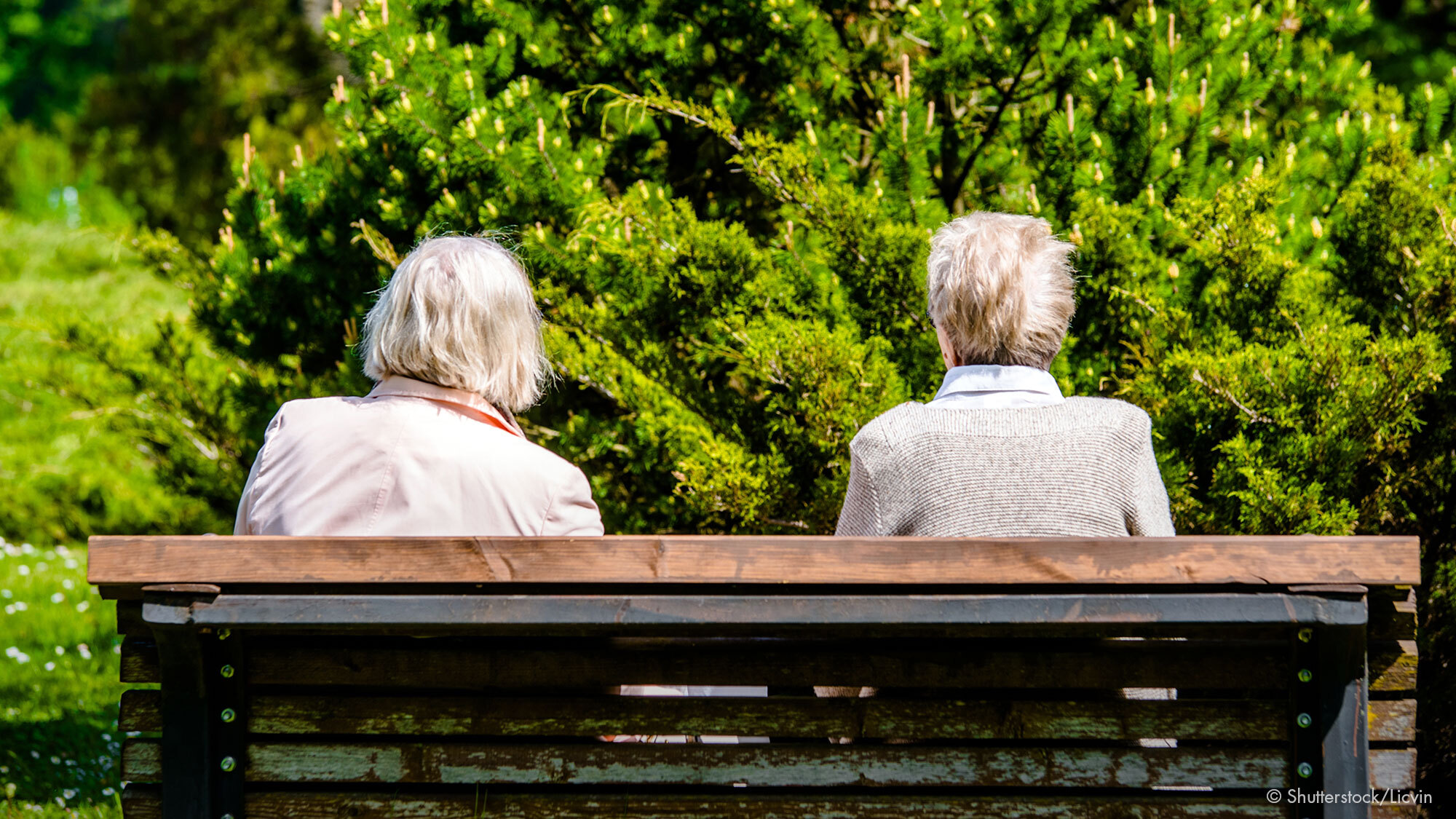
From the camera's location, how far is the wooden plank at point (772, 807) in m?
1.86

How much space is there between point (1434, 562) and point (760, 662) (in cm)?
203

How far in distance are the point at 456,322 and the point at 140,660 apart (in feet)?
2.71

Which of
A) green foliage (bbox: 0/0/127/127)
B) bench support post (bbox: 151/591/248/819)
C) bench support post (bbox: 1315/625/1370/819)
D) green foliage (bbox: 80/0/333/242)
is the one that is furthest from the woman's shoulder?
green foliage (bbox: 0/0/127/127)

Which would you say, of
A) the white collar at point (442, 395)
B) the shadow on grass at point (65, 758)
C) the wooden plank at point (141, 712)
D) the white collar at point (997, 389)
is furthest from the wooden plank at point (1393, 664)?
the shadow on grass at point (65, 758)

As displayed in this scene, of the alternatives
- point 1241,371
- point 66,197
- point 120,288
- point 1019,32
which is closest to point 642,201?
point 1019,32

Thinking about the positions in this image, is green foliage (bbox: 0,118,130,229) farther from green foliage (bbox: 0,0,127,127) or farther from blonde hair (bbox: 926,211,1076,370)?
blonde hair (bbox: 926,211,1076,370)

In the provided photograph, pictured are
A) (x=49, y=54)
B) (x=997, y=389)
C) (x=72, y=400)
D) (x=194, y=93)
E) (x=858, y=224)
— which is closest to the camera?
(x=997, y=389)

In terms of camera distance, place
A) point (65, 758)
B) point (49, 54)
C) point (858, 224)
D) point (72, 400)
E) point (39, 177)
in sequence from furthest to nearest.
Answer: point (49, 54) < point (39, 177) < point (72, 400) < point (65, 758) < point (858, 224)

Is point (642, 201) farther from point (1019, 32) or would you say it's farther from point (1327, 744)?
point (1327, 744)

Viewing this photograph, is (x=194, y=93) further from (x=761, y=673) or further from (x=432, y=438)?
(x=761, y=673)

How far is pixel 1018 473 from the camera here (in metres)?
2.18

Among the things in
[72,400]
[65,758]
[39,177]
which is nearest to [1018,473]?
[65,758]

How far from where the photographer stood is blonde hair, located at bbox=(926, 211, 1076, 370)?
7.69 feet

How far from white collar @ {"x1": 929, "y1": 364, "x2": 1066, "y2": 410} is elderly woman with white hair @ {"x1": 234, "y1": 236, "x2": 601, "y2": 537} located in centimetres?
73
